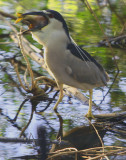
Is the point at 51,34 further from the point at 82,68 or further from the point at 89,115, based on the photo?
the point at 89,115

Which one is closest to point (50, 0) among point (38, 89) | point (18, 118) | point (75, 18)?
point (75, 18)

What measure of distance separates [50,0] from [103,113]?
5.88 m

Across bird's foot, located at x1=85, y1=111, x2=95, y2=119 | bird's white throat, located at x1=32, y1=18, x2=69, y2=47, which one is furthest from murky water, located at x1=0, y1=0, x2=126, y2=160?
bird's white throat, located at x1=32, y1=18, x2=69, y2=47

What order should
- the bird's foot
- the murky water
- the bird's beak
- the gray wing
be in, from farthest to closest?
the bird's foot → the gray wing → the bird's beak → the murky water

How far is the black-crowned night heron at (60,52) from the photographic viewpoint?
402cm

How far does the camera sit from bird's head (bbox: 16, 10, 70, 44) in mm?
4002

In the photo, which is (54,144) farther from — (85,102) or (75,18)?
(75,18)

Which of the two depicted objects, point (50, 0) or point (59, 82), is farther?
point (50, 0)

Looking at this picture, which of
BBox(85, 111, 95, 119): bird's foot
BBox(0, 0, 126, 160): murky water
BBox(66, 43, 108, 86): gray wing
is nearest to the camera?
BBox(0, 0, 126, 160): murky water

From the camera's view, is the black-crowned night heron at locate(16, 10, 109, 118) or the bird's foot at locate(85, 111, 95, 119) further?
the bird's foot at locate(85, 111, 95, 119)

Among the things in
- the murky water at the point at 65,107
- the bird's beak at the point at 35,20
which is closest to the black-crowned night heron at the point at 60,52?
the bird's beak at the point at 35,20

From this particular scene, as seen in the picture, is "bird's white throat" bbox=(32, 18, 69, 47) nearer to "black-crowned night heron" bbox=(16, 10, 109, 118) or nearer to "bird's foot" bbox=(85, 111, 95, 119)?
"black-crowned night heron" bbox=(16, 10, 109, 118)

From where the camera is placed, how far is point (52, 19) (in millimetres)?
4035

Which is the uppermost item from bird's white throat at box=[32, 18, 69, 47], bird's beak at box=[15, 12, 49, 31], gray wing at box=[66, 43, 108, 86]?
bird's beak at box=[15, 12, 49, 31]
